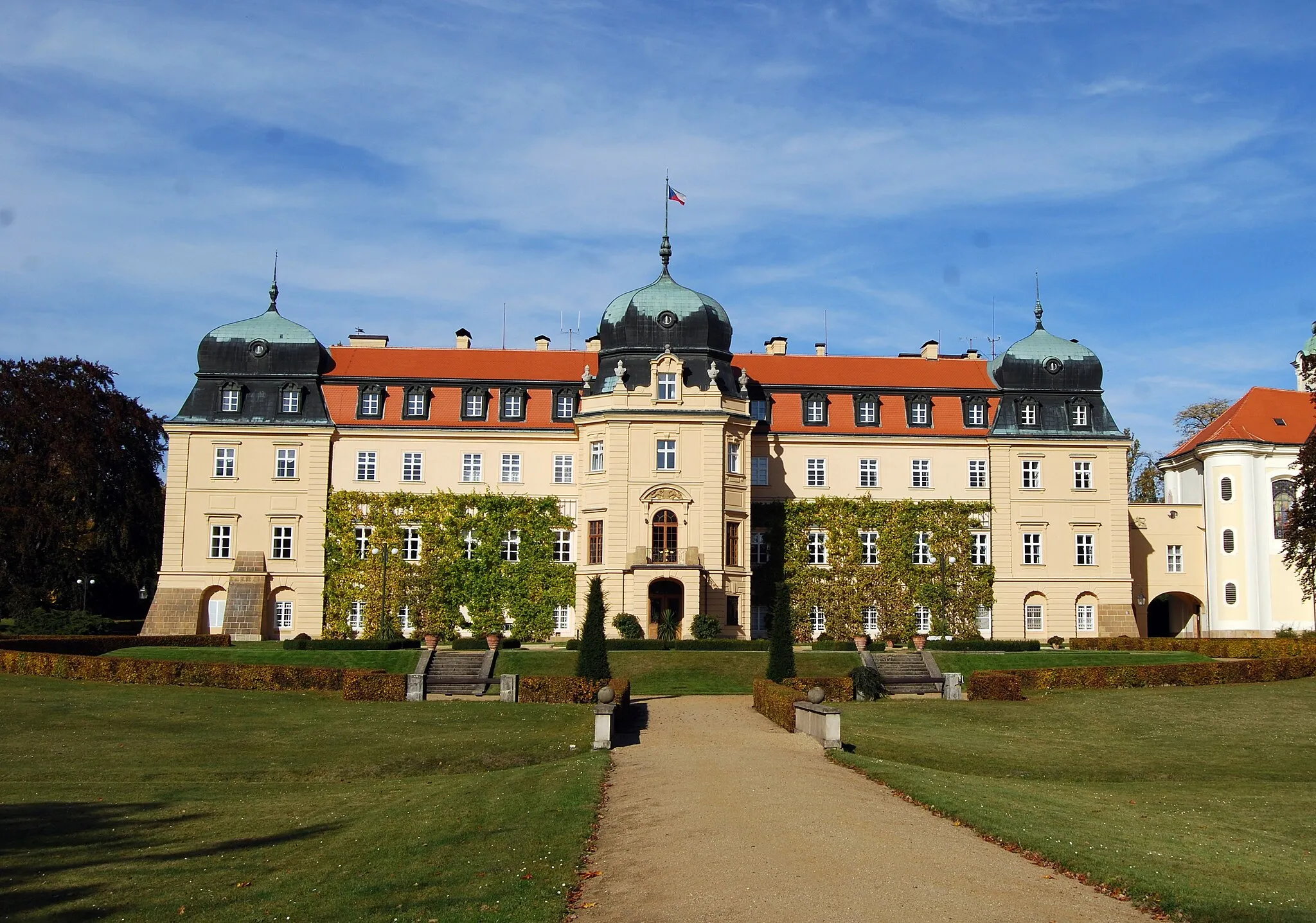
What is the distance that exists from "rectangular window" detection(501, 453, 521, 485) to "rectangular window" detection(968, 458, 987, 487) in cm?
1932

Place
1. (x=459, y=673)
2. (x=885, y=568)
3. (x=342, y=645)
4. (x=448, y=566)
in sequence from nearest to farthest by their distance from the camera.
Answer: (x=459, y=673) < (x=342, y=645) < (x=448, y=566) < (x=885, y=568)

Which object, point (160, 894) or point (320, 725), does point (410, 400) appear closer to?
point (320, 725)

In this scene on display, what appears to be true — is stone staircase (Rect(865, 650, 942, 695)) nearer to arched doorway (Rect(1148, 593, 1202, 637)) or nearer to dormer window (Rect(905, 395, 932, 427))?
dormer window (Rect(905, 395, 932, 427))

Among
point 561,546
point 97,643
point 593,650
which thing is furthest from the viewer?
point 561,546

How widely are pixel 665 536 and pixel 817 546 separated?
26.3 feet

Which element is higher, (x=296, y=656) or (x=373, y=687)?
(x=296, y=656)

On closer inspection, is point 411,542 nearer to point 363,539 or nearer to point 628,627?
point 363,539

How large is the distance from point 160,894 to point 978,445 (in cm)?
4476

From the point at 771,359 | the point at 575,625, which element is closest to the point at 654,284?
the point at 771,359

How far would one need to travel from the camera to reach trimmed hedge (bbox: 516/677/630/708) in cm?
3212

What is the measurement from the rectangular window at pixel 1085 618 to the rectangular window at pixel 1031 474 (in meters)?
5.49

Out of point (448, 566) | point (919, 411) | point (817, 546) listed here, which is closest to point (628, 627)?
point (448, 566)

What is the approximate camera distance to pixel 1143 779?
23.5 metres

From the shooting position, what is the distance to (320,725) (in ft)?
91.4
